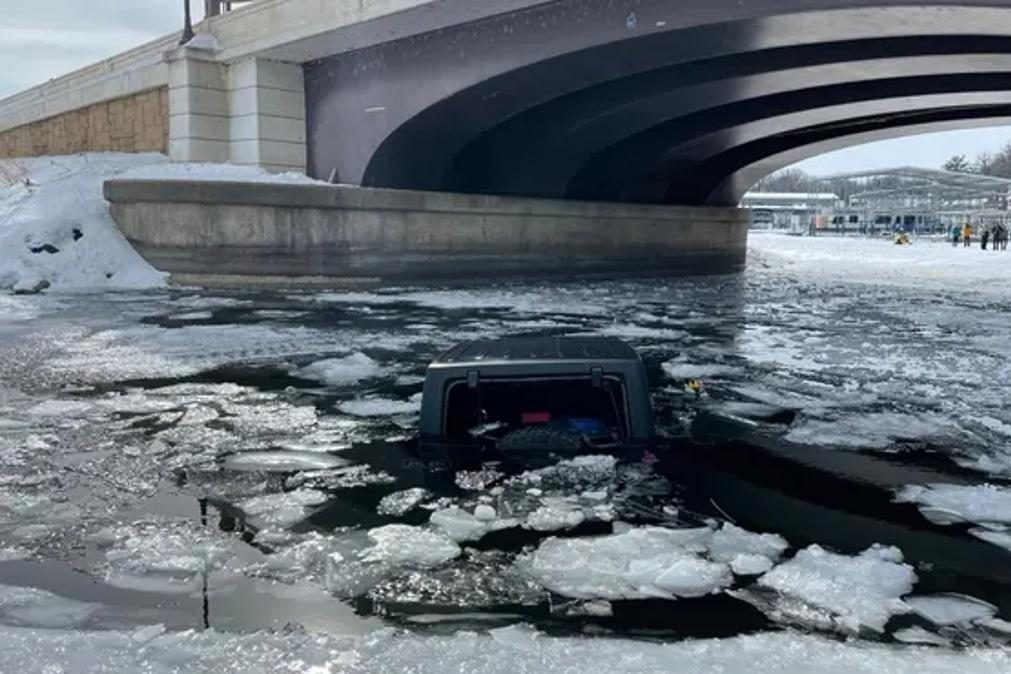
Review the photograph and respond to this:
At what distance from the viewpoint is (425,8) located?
1343 cm

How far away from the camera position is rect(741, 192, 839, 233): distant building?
88.1 metres

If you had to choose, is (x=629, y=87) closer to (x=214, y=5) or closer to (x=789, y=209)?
(x=214, y=5)

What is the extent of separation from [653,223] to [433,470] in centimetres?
2008

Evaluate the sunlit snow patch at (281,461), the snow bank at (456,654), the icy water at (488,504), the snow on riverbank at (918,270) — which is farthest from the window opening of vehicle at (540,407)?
the snow on riverbank at (918,270)

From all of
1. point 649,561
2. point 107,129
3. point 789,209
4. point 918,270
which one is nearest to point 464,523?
point 649,561

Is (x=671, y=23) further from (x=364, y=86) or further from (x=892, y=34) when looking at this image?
(x=364, y=86)

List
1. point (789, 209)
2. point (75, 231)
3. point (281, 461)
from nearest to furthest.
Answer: point (281, 461)
point (75, 231)
point (789, 209)

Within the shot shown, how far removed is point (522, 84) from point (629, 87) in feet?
8.49

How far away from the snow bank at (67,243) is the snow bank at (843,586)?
13566mm

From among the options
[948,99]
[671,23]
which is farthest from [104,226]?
[948,99]

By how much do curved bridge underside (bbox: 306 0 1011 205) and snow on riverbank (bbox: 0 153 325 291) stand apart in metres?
2.48

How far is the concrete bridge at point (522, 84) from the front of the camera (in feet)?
43.1

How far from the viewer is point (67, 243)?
14.4 metres

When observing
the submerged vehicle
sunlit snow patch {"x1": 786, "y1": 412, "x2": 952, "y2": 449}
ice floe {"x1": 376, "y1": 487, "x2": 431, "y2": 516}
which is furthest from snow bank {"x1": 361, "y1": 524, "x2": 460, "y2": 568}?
sunlit snow patch {"x1": 786, "y1": 412, "x2": 952, "y2": 449}
